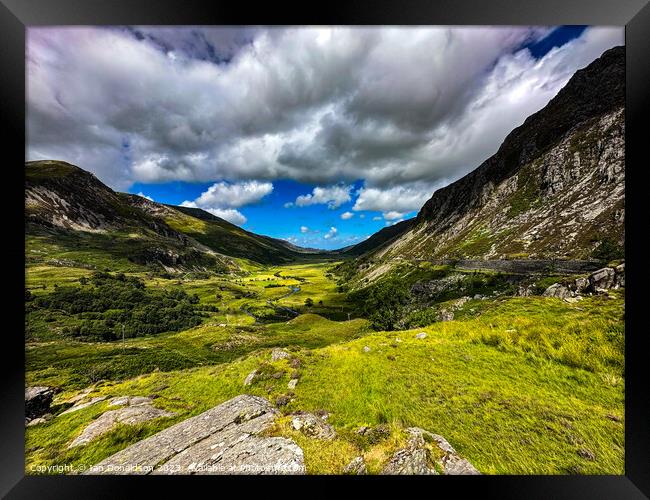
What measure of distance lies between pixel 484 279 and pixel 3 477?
48.0 meters

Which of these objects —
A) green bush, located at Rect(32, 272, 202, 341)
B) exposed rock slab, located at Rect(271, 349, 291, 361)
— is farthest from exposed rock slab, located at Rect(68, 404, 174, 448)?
green bush, located at Rect(32, 272, 202, 341)

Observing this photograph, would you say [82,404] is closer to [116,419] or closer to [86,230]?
[116,419]

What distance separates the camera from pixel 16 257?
4938mm

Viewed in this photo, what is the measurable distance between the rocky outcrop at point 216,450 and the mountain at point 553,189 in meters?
29.6

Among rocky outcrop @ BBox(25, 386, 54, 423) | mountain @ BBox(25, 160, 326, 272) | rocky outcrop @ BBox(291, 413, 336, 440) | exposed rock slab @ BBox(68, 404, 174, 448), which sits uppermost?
mountain @ BBox(25, 160, 326, 272)

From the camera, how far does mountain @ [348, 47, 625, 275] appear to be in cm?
4288

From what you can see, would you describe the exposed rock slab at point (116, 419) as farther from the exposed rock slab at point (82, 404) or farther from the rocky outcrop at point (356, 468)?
the rocky outcrop at point (356, 468)

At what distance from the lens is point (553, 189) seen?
65.2 m

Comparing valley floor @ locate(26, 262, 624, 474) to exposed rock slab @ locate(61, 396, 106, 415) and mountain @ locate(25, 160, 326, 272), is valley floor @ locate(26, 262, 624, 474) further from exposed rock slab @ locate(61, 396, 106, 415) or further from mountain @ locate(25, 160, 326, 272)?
mountain @ locate(25, 160, 326, 272)

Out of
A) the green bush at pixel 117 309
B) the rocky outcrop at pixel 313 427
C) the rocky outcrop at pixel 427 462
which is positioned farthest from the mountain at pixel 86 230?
the rocky outcrop at pixel 427 462

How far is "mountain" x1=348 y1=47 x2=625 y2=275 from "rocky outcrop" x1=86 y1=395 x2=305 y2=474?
97.0ft
